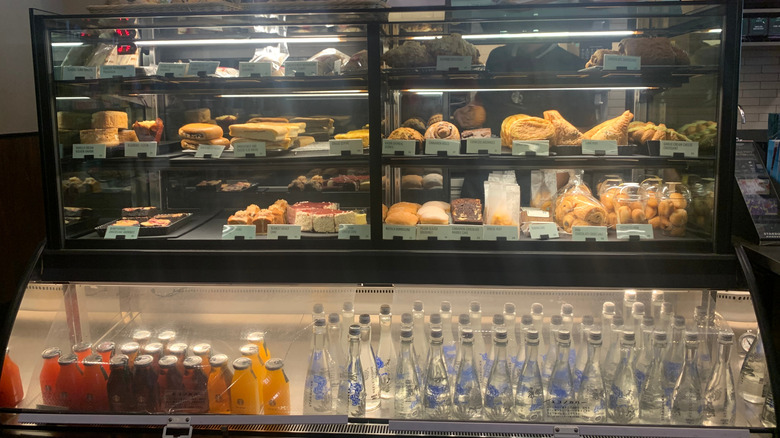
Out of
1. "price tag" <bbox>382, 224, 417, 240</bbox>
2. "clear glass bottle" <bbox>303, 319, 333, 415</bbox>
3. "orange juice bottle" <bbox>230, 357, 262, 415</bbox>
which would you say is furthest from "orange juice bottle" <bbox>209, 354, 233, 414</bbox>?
"price tag" <bbox>382, 224, 417, 240</bbox>

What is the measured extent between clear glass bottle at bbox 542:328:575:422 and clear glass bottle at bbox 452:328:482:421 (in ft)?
0.86

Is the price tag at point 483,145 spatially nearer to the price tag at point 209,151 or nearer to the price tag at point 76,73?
the price tag at point 209,151

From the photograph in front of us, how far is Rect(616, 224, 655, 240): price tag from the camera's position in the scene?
2344 millimetres

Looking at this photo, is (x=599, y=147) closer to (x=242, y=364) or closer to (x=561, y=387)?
(x=561, y=387)

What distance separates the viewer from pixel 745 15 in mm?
4566

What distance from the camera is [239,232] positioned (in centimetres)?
246

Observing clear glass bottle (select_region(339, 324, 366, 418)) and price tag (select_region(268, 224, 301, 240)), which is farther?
price tag (select_region(268, 224, 301, 240))

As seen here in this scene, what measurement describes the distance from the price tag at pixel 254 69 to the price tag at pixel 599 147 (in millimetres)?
1346

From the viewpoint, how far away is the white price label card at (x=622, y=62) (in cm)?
230

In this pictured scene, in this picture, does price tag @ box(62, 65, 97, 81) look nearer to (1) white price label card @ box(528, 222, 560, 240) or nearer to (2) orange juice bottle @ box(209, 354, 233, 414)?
(2) orange juice bottle @ box(209, 354, 233, 414)

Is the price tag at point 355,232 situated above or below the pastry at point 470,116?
below

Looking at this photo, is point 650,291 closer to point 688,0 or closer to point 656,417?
point 656,417

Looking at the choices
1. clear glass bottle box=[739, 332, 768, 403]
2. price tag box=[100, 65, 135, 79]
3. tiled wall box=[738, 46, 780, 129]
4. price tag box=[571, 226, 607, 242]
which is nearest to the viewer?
clear glass bottle box=[739, 332, 768, 403]

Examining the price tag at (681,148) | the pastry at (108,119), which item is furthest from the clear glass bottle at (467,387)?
the pastry at (108,119)
